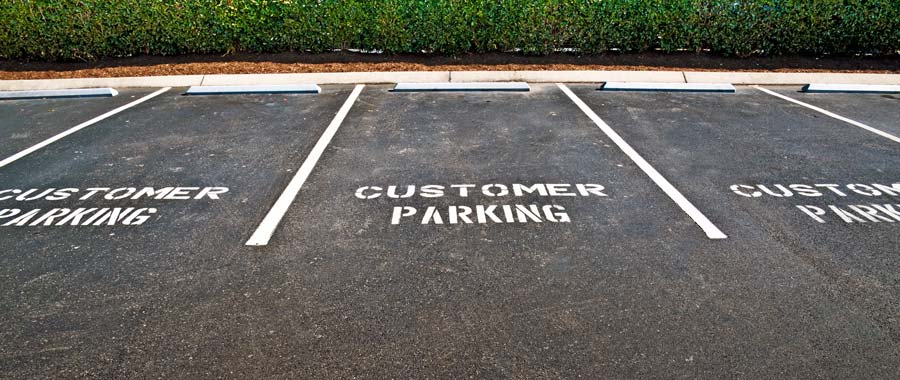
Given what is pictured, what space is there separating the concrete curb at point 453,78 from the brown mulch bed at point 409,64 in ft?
1.51

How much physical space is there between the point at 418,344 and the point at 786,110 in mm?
8167

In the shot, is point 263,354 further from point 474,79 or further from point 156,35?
point 156,35

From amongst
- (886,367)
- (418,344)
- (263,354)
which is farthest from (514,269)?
(886,367)

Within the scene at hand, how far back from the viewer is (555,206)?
5266mm

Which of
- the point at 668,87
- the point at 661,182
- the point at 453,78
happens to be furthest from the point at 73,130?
the point at 668,87

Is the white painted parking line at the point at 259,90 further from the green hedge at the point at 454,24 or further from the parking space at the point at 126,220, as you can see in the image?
the green hedge at the point at 454,24

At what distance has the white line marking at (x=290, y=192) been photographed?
4.74 metres

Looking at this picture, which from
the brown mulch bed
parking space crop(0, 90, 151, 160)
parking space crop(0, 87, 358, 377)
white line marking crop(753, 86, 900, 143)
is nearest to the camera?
parking space crop(0, 87, 358, 377)

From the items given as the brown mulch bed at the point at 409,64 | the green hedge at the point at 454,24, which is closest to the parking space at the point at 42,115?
the brown mulch bed at the point at 409,64

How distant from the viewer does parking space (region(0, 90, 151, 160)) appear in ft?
25.3

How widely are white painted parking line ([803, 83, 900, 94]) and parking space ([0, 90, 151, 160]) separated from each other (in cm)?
1205

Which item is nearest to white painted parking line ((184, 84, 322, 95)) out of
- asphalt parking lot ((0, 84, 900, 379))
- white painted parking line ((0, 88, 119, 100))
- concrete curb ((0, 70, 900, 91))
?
concrete curb ((0, 70, 900, 91))

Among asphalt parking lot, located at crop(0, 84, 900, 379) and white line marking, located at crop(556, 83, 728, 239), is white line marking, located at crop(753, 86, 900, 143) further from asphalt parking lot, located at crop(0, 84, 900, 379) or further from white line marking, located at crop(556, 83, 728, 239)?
white line marking, located at crop(556, 83, 728, 239)

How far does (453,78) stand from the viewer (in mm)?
11367
